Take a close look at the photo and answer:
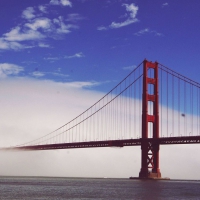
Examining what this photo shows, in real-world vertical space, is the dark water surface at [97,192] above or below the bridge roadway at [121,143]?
below

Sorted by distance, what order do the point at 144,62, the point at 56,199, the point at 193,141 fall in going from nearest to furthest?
the point at 56,199 → the point at 193,141 → the point at 144,62

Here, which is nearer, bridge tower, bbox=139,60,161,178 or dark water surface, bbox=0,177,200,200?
dark water surface, bbox=0,177,200,200

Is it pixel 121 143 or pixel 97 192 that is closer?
pixel 97 192

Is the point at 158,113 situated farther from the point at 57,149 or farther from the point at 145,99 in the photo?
the point at 57,149

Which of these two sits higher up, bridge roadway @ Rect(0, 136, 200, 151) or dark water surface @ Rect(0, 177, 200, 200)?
bridge roadway @ Rect(0, 136, 200, 151)

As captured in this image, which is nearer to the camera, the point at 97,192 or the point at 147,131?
the point at 97,192

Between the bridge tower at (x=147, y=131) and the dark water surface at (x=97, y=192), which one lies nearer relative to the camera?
the dark water surface at (x=97, y=192)

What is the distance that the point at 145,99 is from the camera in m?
72.7

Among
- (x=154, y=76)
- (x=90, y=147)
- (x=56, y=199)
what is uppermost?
(x=154, y=76)

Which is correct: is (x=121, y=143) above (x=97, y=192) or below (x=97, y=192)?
above

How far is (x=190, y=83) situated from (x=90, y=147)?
53.2 ft

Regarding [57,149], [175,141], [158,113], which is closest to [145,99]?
[158,113]

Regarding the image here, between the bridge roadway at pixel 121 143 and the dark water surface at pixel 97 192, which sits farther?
the bridge roadway at pixel 121 143

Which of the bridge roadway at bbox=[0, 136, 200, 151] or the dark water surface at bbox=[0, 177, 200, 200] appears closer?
the dark water surface at bbox=[0, 177, 200, 200]
